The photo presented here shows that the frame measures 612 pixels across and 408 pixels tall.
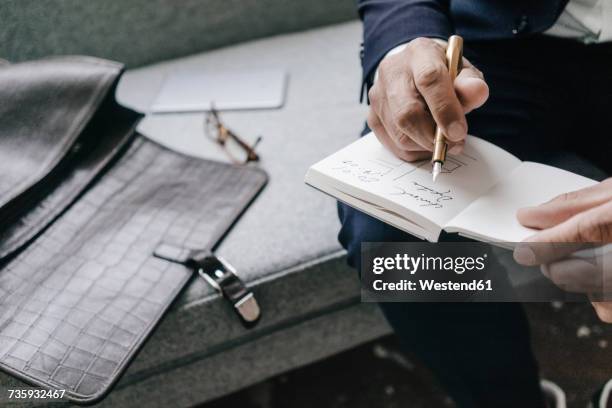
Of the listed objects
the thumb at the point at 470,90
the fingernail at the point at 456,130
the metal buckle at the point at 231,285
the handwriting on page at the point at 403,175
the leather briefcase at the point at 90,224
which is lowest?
the metal buckle at the point at 231,285

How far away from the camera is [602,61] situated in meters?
0.61

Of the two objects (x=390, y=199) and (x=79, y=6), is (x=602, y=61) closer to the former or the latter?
(x=390, y=199)

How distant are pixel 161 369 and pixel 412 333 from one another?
370 mm

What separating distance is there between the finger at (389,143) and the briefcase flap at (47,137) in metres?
0.43

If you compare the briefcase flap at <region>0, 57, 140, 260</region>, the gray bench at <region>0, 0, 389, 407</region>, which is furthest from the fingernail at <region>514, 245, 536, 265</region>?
the briefcase flap at <region>0, 57, 140, 260</region>

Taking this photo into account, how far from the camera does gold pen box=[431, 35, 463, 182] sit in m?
0.48

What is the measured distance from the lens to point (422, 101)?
19.8 inches

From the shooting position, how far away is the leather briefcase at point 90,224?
57 centimetres

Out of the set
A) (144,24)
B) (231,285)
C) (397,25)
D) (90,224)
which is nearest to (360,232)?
(231,285)

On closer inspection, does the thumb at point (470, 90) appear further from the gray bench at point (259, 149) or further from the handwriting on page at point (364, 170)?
the gray bench at point (259, 149)

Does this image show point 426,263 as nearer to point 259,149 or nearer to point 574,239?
point 574,239

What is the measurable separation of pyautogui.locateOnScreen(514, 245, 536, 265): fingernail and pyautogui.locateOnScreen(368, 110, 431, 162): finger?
0.51 ft

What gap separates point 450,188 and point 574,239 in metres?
0.13

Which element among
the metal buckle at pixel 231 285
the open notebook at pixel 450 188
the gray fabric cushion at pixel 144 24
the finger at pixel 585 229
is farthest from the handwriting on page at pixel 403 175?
the gray fabric cushion at pixel 144 24
